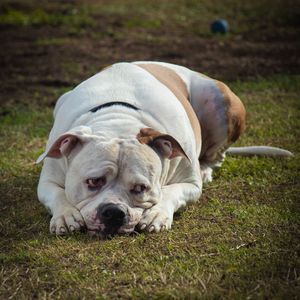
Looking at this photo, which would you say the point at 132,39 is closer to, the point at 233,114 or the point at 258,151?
the point at 258,151

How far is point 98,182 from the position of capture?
439 cm

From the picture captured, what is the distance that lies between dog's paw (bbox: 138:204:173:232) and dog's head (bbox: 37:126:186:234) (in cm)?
4

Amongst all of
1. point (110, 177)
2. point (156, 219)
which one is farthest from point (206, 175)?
point (110, 177)

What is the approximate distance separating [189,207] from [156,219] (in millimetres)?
653

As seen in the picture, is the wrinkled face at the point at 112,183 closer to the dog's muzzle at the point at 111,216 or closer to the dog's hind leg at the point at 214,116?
the dog's muzzle at the point at 111,216

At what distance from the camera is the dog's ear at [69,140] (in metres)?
4.46

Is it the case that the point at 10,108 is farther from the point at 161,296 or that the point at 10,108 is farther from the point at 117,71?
the point at 161,296

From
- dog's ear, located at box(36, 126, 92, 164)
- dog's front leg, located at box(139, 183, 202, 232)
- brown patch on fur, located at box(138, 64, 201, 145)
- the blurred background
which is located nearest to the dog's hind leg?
brown patch on fur, located at box(138, 64, 201, 145)

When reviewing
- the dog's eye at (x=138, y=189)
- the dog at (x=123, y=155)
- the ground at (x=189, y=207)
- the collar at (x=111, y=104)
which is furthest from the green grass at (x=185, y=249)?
the collar at (x=111, y=104)

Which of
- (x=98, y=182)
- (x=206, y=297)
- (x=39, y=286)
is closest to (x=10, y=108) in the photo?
(x=98, y=182)

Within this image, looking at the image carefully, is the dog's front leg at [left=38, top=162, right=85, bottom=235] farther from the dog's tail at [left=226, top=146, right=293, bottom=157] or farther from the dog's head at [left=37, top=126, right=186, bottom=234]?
the dog's tail at [left=226, top=146, right=293, bottom=157]

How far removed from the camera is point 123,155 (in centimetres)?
440

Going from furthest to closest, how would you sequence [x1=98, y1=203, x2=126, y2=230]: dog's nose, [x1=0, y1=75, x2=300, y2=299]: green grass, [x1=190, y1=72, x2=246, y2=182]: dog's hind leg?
[x1=190, y1=72, x2=246, y2=182]: dog's hind leg, [x1=98, y1=203, x2=126, y2=230]: dog's nose, [x1=0, y1=75, x2=300, y2=299]: green grass

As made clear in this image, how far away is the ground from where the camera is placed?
379 centimetres
